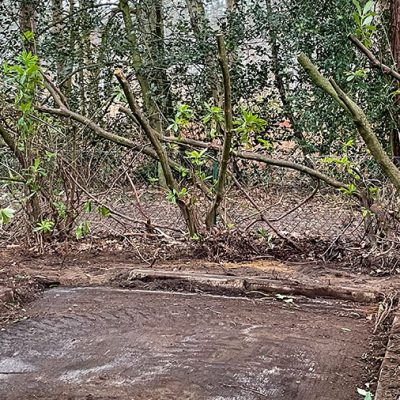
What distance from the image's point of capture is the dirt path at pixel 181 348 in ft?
7.80

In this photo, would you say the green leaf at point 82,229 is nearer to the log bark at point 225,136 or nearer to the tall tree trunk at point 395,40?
the log bark at point 225,136

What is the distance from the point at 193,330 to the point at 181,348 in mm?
254

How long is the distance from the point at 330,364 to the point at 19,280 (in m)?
2.24

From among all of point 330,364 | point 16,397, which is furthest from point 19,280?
point 330,364

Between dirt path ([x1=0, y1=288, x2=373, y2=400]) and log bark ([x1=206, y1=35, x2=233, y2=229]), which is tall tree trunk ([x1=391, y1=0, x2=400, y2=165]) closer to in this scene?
log bark ([x1=206, y1=35, x2=233, y2=229])

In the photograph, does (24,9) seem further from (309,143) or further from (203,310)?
(203,310)

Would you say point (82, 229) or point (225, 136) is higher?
point (225, 136)

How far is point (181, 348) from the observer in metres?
2.81

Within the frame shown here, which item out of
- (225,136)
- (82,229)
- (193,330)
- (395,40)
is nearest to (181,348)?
(193,330)

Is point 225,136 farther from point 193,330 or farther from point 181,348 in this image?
point 181,348

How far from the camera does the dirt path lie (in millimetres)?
2377

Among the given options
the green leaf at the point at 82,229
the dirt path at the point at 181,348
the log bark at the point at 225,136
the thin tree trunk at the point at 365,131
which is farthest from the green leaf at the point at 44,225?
the thin tree trunk at the point at 365,131

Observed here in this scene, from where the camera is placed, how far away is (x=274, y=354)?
106 inches

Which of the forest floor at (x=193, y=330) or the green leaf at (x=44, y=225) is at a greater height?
the green leaf at (x=44, y=225)
